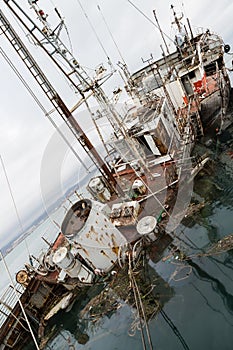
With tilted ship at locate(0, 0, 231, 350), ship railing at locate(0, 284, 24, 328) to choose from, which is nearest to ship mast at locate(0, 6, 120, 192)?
tilted ship at locate(0, 0, 231, 350)

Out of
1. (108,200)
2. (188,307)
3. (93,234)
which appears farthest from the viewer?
(108,200)

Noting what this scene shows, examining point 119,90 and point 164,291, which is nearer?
point 164,291

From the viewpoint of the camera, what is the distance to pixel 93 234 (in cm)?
1183

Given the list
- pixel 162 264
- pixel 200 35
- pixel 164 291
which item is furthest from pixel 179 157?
pixel 200 35

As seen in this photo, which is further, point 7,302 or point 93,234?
point 7,302

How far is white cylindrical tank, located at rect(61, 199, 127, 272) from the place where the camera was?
11.7m

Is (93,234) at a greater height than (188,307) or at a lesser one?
greater

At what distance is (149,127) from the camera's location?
17141 millimetres

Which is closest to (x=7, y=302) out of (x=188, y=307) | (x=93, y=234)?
(x=93, y=234)

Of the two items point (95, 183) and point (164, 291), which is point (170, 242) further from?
point (95, 183)

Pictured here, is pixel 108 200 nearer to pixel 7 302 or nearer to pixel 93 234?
pixel 93 234

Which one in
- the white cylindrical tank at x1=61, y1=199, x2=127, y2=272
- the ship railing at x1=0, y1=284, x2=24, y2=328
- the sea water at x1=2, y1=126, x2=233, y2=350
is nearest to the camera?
the sea water at x1=2, y1=126, x2=233, y2=350

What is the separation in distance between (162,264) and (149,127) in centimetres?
948

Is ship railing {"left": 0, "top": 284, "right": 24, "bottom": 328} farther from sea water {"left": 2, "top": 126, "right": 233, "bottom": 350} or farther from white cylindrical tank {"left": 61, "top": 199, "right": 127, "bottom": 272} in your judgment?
white cylindrical tank {"left": 61, "top": 199, "right": 127, "bottom": 272}
